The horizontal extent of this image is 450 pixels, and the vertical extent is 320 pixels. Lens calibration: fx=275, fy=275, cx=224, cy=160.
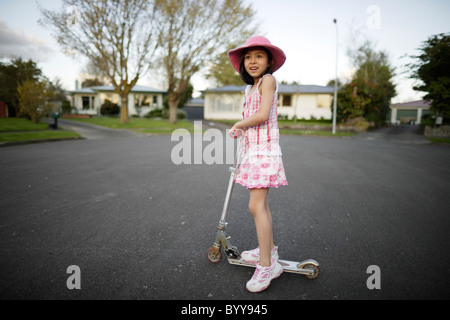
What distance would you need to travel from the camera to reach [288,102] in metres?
34.9

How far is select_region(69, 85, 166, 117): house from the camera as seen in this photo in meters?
36.3

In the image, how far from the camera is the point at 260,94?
7.15ft

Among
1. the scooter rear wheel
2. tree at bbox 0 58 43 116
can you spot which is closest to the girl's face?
the scooter rear wheel

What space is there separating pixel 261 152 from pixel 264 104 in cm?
38

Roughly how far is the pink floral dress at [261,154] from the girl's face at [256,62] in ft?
0.48

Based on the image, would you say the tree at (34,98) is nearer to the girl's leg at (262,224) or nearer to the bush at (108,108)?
the bush at (108,108)

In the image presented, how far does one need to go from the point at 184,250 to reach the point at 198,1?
22.0m

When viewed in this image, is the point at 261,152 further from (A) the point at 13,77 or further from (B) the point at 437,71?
(A) the point at 13,77

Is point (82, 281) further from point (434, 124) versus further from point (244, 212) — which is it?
point (434, 124)

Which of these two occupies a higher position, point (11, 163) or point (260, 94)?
point (260, 94)

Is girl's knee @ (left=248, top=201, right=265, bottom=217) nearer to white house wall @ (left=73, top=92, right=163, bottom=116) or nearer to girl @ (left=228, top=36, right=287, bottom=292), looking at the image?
girl @ (left=228, top=36, right=287, bottom=292)

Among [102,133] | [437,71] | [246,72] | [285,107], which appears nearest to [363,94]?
[437,71]

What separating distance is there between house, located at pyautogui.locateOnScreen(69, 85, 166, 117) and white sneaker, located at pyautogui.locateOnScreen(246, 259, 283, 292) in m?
36.4
